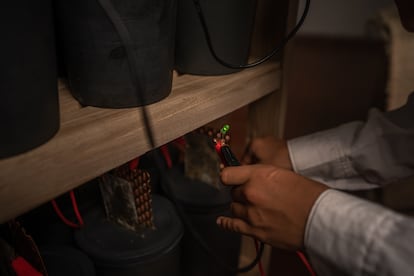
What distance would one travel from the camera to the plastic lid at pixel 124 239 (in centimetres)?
59

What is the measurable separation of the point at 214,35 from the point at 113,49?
0.59 feet

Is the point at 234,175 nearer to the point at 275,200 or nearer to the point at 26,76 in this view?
the point at 275,200

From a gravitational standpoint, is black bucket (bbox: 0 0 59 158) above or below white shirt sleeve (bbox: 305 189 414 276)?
above

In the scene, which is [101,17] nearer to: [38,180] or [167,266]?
[38,180]

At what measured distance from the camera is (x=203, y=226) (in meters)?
0.78

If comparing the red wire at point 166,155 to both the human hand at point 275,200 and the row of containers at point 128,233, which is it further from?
the human hand at point 275,200

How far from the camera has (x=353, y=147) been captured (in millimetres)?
750

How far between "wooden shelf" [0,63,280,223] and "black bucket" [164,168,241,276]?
0.25 m

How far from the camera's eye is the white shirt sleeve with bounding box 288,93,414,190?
73 centimetres

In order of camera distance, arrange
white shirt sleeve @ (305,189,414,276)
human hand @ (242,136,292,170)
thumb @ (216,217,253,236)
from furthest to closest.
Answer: human hand @ (242,136,292,170), thumb @ (216,217,253,236), white shirt sleeve @ (305,189,414,276)

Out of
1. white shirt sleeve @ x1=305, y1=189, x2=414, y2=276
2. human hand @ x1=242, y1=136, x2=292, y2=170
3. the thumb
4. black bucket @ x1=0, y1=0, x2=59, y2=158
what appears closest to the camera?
black bucket @ x1=0, y1=0, x2=59, y2=158

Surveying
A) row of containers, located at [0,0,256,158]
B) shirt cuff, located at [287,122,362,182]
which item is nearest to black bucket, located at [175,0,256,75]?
row of containers, located at [0,0,256,158]

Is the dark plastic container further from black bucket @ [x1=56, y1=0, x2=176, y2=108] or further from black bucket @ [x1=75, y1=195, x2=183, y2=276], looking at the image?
black bucket @ [x1=56, y1=0, x2=176, y2=108]

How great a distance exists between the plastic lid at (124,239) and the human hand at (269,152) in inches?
7.3
